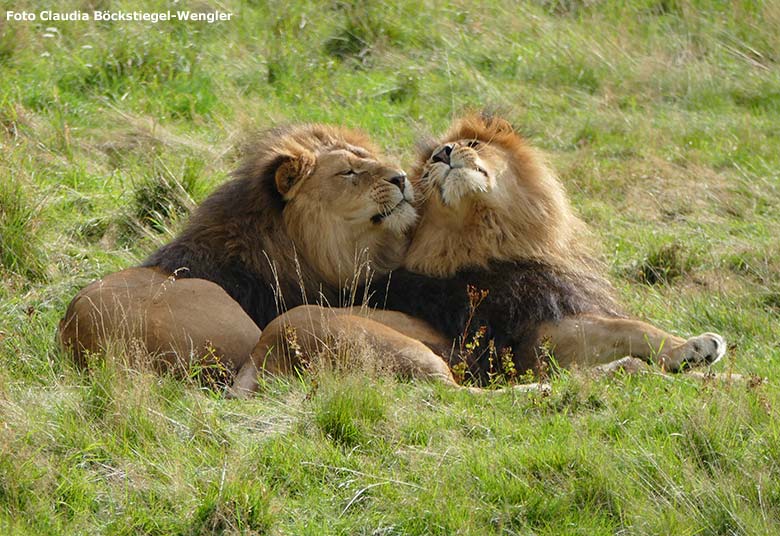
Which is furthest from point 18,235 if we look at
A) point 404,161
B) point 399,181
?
point 404,161

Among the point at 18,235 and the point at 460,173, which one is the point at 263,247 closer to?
the point at 460,173

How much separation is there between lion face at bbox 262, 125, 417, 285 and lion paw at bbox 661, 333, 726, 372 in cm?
142

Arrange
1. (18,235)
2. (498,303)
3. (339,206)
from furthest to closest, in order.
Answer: (18,235), (339,206), (498,303)

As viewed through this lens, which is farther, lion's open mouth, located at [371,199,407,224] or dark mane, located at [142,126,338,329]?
lion's open mouth, located at [371,199,407,224]

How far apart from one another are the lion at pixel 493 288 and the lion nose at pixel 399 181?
140 millimetres

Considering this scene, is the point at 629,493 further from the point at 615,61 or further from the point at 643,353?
the point at 615,61

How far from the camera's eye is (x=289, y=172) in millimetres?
5996

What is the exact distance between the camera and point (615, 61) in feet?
36.0

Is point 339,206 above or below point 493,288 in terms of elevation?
above

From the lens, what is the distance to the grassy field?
4246mm

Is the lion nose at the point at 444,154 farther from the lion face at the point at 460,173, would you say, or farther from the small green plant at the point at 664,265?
the small green plant at the point at 664,265

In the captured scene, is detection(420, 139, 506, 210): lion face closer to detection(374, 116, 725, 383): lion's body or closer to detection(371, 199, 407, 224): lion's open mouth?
detection(374, 116, 725, 383): lion's body

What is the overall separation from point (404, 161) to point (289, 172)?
2770 mm

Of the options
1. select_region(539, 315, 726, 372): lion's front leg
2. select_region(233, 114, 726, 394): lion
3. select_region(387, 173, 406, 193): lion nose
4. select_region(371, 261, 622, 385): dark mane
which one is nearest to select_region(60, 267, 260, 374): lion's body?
select_region(233, 114, 726, 394): lion
